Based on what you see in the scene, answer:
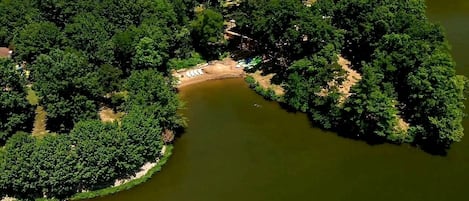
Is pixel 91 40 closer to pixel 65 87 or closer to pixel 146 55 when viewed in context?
pixel 146 55

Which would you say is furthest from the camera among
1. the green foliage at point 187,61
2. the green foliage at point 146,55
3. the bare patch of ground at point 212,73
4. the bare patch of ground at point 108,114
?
the green foliage at point 187,61

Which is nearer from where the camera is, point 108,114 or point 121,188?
point 121,188

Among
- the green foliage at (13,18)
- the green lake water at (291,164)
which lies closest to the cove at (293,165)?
the green lake water at (291,164)

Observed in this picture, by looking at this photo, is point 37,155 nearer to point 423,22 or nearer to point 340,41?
point 340,41

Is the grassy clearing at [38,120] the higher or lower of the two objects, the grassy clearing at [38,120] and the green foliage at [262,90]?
the lower

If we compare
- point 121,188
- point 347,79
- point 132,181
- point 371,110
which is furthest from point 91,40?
point 371,110

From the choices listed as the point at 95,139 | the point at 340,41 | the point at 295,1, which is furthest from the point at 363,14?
the point at 95,139

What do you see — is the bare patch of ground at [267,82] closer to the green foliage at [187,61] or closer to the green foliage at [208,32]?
the green foliage at [208,32]
